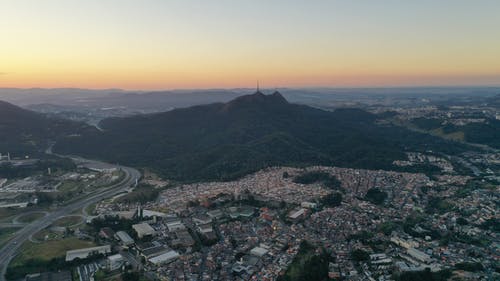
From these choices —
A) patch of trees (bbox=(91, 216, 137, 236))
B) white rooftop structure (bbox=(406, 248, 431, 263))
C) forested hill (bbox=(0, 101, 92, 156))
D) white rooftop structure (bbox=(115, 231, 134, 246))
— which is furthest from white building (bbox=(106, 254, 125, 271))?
forested hill (bbox=(0, 101, 92, 156))

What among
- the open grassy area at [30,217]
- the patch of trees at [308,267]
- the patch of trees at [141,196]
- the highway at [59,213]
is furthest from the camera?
the patch of trees at [141,196]

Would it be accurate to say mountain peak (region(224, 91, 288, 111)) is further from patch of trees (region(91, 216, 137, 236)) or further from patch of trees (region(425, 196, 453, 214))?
patch of trees (region(91, 216, 137, 236))

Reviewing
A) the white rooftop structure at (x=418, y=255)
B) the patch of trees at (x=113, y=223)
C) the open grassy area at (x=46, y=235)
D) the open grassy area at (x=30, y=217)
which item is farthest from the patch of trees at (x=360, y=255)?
the open grassy area at (x=30, y=217)

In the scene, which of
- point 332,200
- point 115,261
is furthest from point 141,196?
point 332,200

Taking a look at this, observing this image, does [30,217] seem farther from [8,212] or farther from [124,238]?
[124,238]

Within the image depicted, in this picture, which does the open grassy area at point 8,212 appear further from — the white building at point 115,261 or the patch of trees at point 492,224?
the patch of trees at point 492,224

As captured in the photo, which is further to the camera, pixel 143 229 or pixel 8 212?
pixel 8 212
